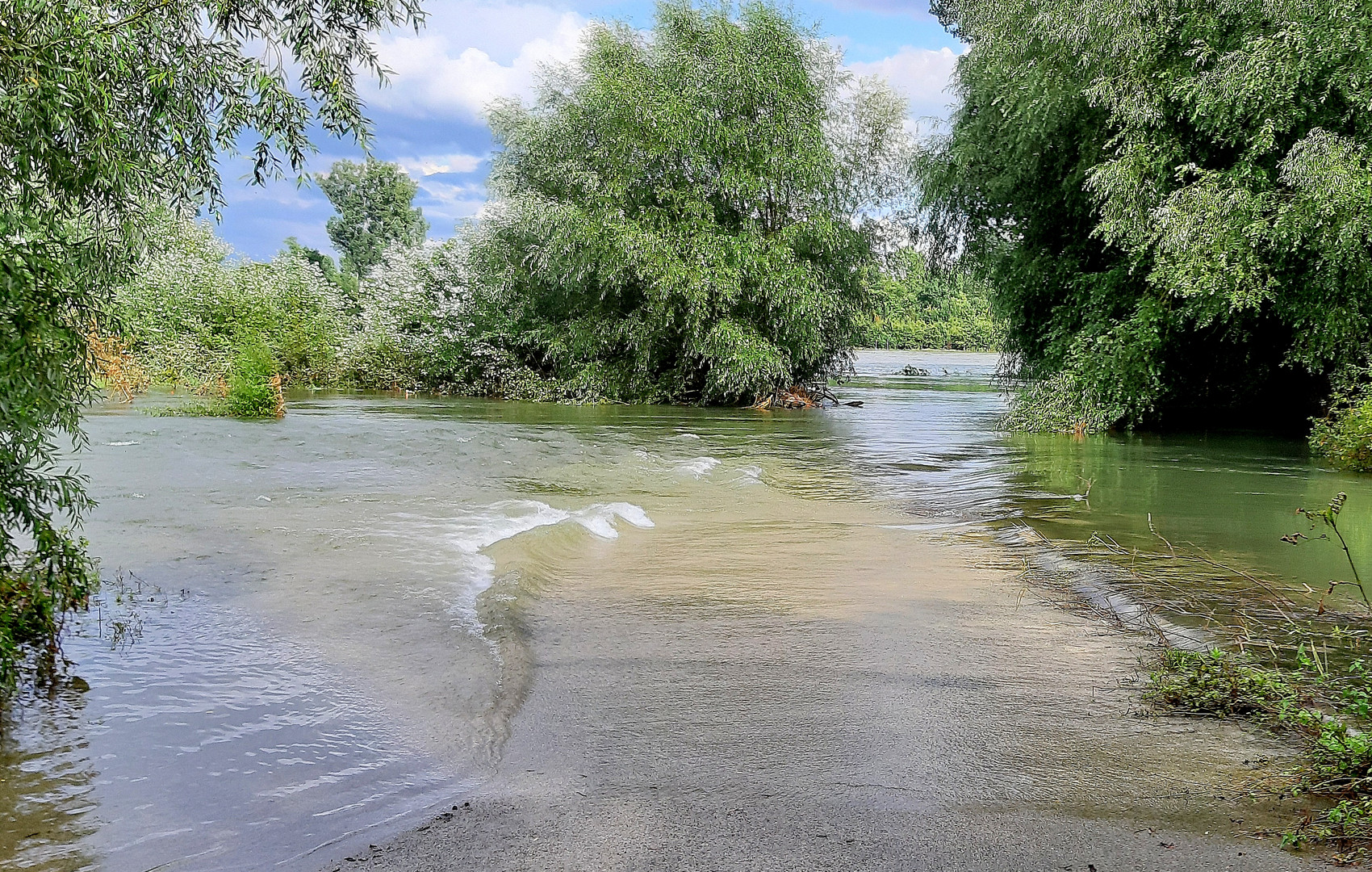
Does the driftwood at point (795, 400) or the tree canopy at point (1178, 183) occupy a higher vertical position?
the tree canopy at point (1178, 183)

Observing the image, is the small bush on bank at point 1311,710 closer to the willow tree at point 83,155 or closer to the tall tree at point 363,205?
the willow tree at point 83,155

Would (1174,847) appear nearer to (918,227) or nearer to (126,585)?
(126,585)

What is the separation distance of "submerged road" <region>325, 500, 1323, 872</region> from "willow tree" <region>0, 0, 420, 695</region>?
272 cm

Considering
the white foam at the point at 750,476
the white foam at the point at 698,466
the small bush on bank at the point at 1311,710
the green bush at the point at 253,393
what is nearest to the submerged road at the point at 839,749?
the small bush on bank at the point at 1311,710

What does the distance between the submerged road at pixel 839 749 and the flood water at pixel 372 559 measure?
0.37 m

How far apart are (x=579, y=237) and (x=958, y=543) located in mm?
19324

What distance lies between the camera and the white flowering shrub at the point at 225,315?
102ft

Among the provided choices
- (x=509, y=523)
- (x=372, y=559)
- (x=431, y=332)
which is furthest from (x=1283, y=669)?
(x=431, y=332)

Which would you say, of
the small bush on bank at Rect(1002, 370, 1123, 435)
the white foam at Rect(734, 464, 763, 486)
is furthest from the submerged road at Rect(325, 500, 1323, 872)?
the small bush on bank at Rect(1002, 370, 1123, 435)

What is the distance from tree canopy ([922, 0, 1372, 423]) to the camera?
14492mm

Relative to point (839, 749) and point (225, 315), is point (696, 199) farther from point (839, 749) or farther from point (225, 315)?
point (839, 749)

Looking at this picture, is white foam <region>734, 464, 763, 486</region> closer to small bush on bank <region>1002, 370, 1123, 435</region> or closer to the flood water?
the flood water

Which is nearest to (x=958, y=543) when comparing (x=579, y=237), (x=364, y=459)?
(x=364, y=459)

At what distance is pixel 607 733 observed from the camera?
4586 mm
